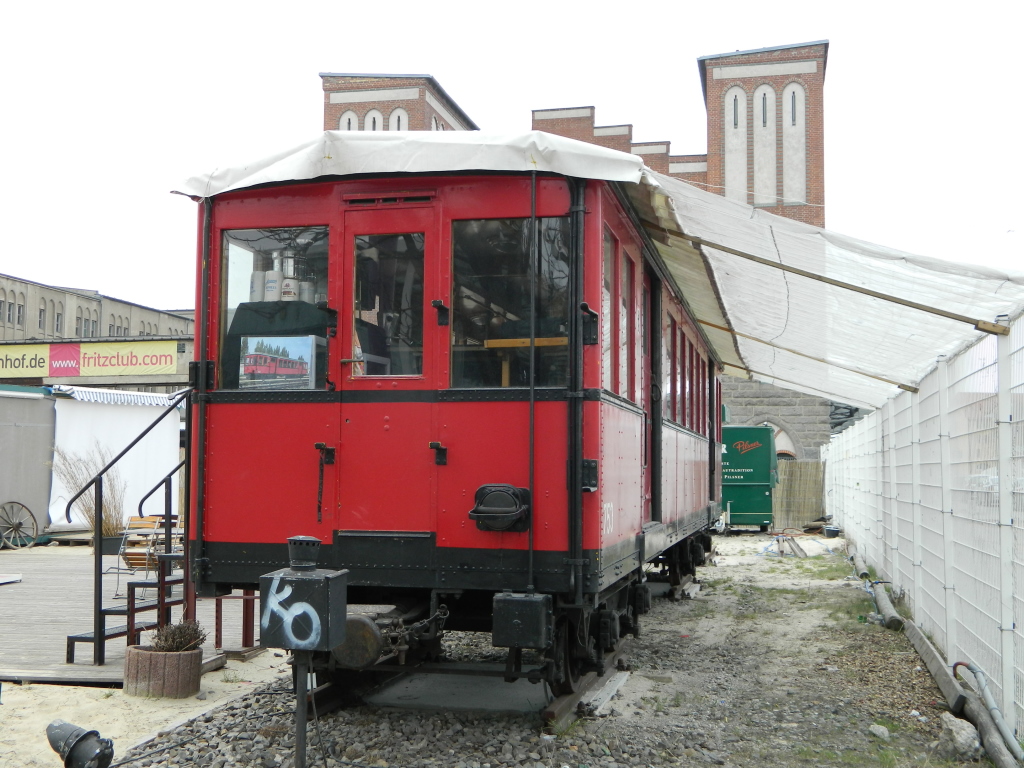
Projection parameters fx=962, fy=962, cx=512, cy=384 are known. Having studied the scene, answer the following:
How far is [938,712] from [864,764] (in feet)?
3.90

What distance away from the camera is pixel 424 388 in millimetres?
4875

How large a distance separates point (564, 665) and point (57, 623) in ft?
18.2

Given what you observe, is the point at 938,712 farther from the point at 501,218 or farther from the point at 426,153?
the point at 426,153

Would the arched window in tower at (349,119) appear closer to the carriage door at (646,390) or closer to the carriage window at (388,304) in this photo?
the carriage door at (646,390)

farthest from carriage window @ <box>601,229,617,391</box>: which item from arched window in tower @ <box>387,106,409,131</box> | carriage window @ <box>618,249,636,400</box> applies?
arched window in tower @ <box>387,106,409,131</box>

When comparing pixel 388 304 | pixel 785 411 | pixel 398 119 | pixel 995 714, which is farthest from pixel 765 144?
pixel 388 304

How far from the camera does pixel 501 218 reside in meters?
4.88

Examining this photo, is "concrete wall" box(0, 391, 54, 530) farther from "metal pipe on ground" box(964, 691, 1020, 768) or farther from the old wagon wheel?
"metal pipe on ground" box(964, 691, 1020, 768)

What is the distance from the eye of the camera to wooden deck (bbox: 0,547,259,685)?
6.42 meters

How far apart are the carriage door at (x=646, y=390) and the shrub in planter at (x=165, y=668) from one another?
307 centimetres

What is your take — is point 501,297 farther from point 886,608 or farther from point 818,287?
point 886,608

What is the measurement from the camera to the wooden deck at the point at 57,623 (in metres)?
6.42

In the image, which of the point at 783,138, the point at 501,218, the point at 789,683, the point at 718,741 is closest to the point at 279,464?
the point at 501,218

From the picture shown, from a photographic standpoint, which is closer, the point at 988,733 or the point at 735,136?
the point at 988,733
